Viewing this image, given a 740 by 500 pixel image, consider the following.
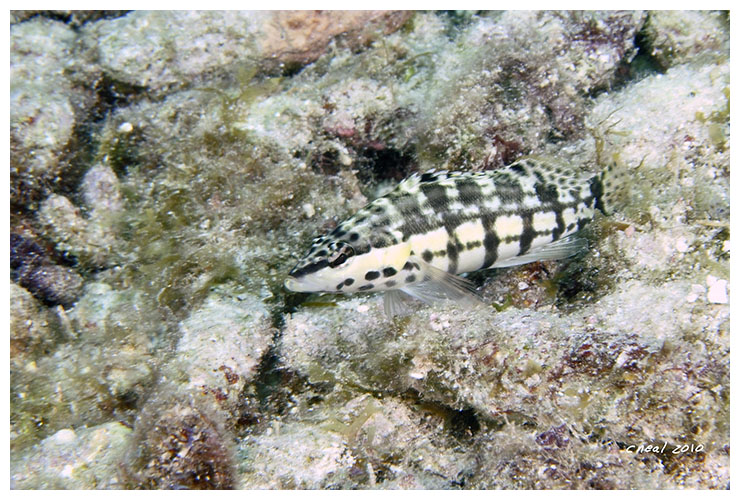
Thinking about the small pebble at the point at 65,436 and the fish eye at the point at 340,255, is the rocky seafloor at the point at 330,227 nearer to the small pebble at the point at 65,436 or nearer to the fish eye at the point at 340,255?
the small pebble at the point at 65,436

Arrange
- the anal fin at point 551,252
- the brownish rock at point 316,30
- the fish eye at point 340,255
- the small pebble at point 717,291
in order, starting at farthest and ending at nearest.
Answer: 1. the brownish rock at point 316,30
2. the anal fin at point 551,252
3. the fish eye at point 340,255
4. the small pebble at point 717,291

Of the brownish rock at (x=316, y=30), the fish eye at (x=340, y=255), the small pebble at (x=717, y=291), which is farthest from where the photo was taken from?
the brownish rock at (x=316, y=30)

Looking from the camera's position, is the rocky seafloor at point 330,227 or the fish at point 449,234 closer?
the rocky seafloor at point 330,227

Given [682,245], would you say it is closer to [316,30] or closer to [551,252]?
[551,252]

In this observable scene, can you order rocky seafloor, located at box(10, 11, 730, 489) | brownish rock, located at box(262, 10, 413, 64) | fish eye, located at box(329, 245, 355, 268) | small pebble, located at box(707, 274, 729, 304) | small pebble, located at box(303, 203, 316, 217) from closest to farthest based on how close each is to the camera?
1. rocky seafloor, located at box(10, 11, 730, 489)
2. small pebble, located at box(707, 274, 729, 304)
3. fish eye, located at box(329, 245, 355, 268)
4. small pebble, located at box(303, 203, 316, 217)
5. brownish rock, located at box(262, 10, 413, 64)

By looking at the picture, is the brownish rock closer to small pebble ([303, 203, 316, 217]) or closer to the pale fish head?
small pebble ([303, 203, 316, 217])

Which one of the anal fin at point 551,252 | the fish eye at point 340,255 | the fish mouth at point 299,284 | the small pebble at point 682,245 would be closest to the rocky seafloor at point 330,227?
the small pebble at point 682,245

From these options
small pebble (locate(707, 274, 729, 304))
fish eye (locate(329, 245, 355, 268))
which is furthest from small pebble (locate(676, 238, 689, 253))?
fish eye (locate(329, 245, 355, 268))

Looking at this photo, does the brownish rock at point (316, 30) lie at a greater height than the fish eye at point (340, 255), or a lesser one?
greater
